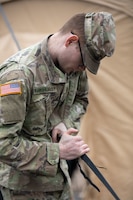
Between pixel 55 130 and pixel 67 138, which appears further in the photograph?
pixel 55 130

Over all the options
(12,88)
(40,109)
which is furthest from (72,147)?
(12,88)

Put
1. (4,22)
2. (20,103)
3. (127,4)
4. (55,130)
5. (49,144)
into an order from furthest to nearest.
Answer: (4,22) → (127,4) → (55,130) → (49,144) → (20,103)

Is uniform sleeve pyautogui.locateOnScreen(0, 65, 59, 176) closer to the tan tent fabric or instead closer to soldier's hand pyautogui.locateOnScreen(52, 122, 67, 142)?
soldier's hand pyautogui.locateOnScreen(52, 122, 67, 142)

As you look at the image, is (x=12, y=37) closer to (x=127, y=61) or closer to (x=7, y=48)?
(x=7, y=48)

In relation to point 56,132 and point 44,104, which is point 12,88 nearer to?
point 44,104

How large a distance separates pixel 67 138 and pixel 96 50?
36cm

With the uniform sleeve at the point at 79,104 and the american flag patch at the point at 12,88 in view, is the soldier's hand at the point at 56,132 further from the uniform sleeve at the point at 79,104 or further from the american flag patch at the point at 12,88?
the american flag patch at the point at 12,88

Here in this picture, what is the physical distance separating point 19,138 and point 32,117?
98 mm

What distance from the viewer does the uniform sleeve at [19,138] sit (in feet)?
5.77

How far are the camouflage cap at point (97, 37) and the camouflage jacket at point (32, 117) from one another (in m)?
0.16

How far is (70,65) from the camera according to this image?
6.09 ft

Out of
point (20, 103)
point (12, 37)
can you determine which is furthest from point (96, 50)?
point (12, 37)

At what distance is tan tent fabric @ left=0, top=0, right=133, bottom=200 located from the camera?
2.84 m

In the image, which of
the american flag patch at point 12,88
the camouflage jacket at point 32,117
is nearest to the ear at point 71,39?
the camouflage jacket at point 32,117
